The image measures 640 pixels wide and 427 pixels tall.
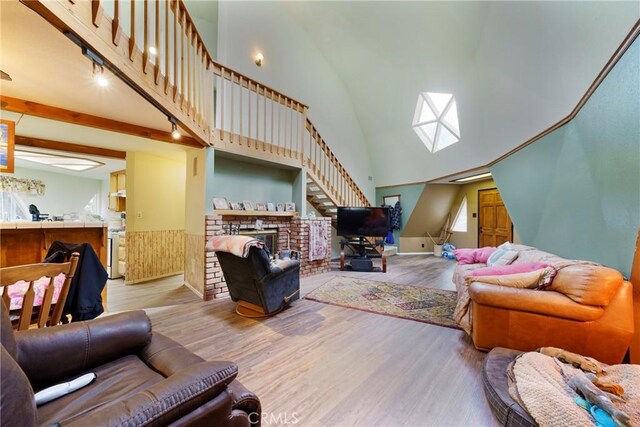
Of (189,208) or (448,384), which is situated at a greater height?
(189,208)

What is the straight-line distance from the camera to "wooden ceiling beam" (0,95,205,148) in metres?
2.48

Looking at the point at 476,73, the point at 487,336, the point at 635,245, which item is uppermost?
the point at 476,73

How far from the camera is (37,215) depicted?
10.2 feet

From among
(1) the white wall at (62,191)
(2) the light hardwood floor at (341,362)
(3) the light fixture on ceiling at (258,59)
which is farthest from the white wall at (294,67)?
(1) the white wall at (62,191)

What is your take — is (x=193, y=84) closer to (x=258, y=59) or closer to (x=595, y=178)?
(x=258, y=59)

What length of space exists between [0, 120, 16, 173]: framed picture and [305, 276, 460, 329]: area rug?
353cm

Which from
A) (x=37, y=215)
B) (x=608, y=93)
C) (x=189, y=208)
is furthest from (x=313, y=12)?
(x=37, y=215)

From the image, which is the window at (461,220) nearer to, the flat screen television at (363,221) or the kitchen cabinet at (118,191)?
the flat screen television at (363,221)

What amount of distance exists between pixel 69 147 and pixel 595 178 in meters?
6.69

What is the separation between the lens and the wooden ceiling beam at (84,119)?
8.14ft

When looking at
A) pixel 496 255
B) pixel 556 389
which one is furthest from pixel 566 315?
pixel 496 255

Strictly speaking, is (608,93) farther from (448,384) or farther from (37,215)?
(37,215)

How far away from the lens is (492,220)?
6574 millimetres

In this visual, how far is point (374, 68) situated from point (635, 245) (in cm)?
569
